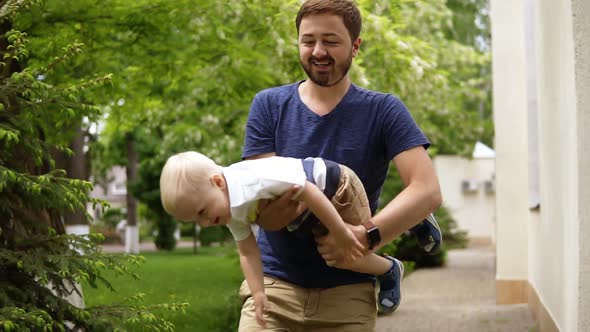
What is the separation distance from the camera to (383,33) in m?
12.4

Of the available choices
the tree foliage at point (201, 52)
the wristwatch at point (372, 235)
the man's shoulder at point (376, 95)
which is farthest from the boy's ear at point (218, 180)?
the tree foliage at point (201, 52)

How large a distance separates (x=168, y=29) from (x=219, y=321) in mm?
3421

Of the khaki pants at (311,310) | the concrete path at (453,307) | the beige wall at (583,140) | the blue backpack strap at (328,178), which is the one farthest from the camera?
the concrete path at (453,307)

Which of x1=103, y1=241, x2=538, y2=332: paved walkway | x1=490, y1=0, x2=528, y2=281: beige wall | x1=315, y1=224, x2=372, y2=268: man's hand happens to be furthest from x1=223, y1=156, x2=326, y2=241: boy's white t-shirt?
x1=490, y1=0, x2=528, y2=281: beige wall

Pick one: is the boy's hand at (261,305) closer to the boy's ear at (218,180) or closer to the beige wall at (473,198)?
the boy's ear at (218,180)

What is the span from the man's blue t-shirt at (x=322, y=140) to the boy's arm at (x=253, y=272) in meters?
0.13

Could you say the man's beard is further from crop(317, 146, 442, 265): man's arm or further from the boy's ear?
the boy's ear

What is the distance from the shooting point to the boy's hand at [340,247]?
289cm

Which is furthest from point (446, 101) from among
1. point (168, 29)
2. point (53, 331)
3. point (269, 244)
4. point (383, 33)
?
point (269, 244)

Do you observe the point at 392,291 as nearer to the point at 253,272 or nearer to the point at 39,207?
the point at 253,272

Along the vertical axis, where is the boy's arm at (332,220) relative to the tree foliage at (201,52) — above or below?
below

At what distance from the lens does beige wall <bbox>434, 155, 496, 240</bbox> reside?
122 ft

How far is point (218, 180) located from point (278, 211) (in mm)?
205

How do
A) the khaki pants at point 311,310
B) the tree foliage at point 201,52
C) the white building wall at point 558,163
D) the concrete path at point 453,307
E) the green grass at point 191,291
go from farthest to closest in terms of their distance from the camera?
the concrete path at point 453,307
the green grass at point 191,291
the tree foliage at point 201,52
the white building wall at point 558,163
the khaki pants at point 311,310
